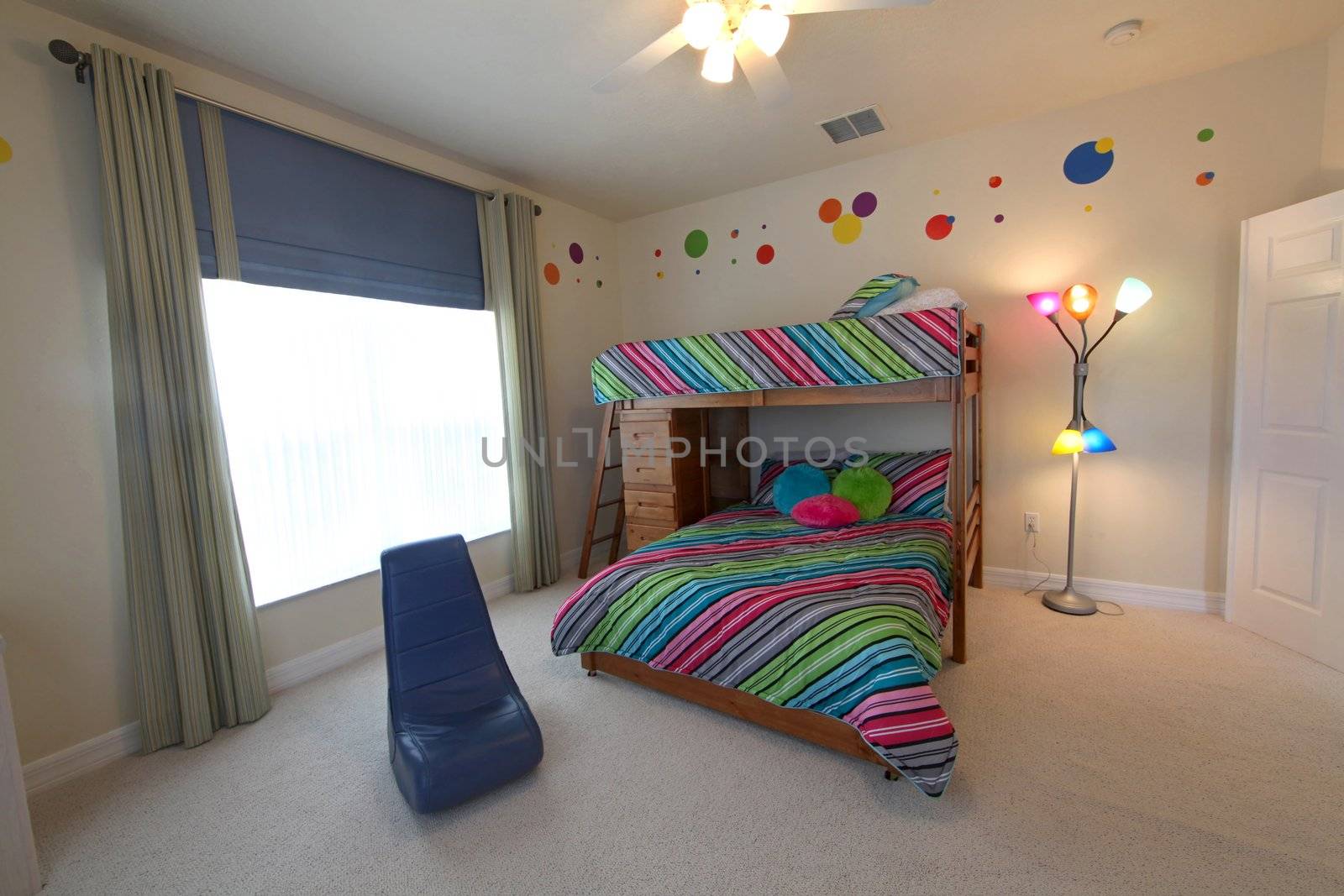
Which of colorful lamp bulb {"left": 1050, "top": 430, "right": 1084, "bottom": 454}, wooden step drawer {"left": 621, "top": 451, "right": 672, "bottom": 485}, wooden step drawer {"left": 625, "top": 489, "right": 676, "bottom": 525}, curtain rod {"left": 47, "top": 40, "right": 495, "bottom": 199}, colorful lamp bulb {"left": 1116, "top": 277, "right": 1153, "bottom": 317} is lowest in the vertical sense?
wooden step drawer {"left": 625, "top": 489, "right": 676, "bottom": 525}

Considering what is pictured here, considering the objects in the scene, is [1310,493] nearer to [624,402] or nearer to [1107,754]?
[1107,754]

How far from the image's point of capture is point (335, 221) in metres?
2.56

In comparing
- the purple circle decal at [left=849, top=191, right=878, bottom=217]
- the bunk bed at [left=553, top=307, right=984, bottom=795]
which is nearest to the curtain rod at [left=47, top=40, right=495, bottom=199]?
the bunk bed at [left=553, top=307, right=984, bottom=795]

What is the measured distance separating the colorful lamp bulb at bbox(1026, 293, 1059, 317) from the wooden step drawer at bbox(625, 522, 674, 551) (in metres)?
2.28

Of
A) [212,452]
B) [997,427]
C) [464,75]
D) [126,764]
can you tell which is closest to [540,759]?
Answer: [126,764]

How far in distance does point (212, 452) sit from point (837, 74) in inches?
116

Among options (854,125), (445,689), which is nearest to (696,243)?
(854,125)

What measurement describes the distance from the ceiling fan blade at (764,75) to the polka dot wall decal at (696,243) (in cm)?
182

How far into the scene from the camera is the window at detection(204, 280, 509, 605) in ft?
7.57

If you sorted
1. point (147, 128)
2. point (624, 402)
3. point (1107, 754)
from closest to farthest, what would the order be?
point (1107, 754), point (147, 128), point (624, 402)

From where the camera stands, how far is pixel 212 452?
2088 mm

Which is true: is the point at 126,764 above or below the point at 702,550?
below

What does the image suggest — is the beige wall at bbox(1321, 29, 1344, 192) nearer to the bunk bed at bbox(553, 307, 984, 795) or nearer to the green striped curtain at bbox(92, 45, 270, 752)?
the bunk bed at bbox(553, 307, 984, 795)

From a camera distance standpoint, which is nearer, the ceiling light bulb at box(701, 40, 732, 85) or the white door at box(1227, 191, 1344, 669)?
the ceiling light bulb at box(701, 40, 732, 85)
